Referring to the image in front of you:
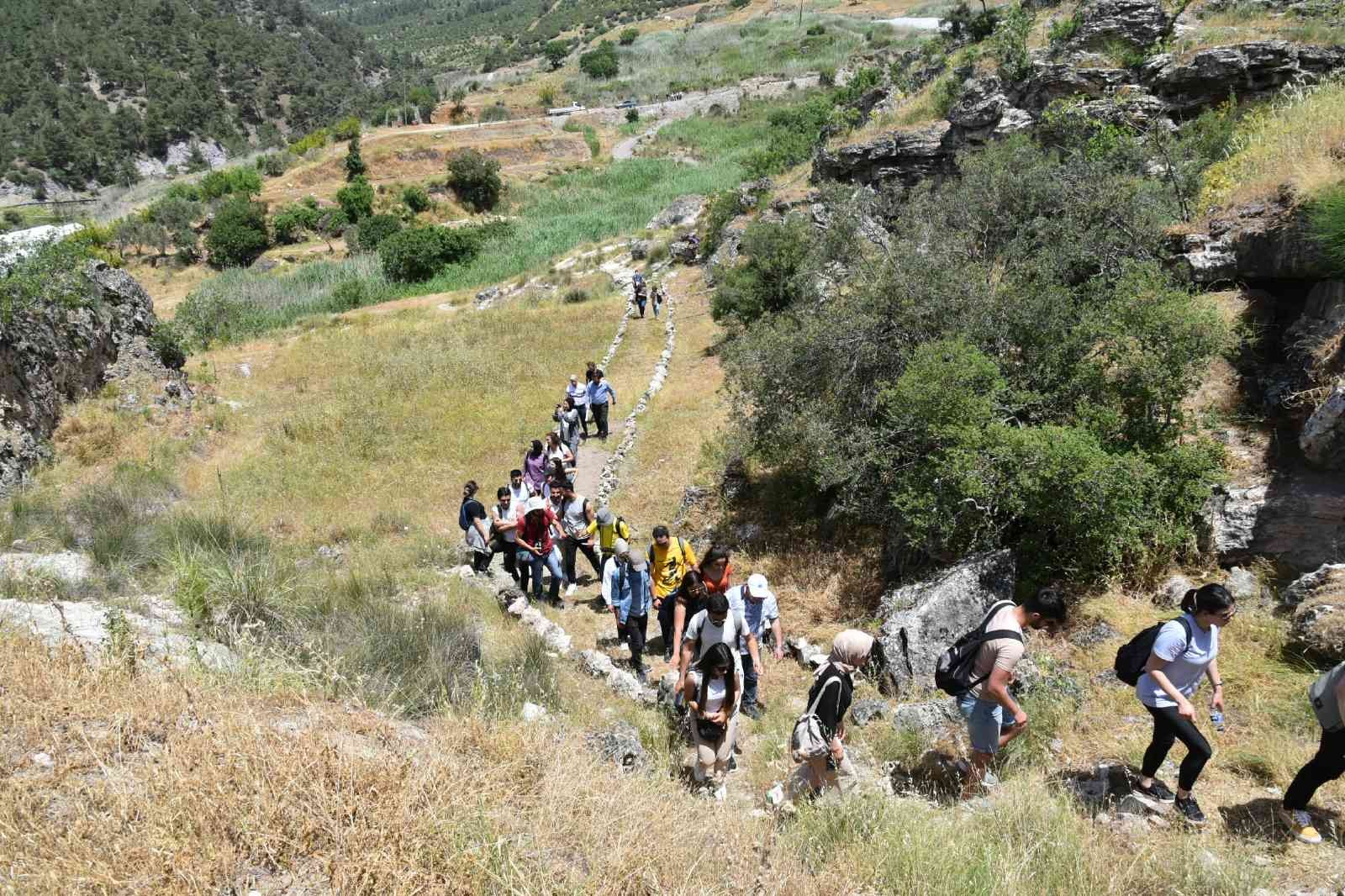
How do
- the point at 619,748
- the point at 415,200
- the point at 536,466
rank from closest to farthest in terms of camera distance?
the point at 619,748, the point at 536,466, the point at 415,200

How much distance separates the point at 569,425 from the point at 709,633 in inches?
340

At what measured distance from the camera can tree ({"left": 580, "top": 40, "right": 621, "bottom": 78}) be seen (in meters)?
83.4

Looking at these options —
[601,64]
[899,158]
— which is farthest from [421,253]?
[601,64]

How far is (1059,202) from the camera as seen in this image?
11.3 m

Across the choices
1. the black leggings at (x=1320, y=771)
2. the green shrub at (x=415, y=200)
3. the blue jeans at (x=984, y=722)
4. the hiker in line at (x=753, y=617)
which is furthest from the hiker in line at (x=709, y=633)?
the green shrub at (x=415, y=200)

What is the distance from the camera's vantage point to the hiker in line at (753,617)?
252 inches

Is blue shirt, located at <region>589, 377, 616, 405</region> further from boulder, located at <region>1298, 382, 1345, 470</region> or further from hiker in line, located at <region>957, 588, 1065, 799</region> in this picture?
hiker in line, located at <region>957, 588, 1065, 799</region>

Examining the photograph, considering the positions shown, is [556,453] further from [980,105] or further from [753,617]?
[980,105]

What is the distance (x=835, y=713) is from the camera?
177 inches

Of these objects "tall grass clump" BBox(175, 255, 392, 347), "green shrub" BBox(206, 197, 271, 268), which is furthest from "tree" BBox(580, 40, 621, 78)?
"tall grass clump" BBox(175, 255, 392, 347)

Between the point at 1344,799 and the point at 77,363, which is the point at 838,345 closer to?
the point at 1344,799

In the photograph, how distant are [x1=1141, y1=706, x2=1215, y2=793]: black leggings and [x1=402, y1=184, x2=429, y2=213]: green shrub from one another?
172 ft

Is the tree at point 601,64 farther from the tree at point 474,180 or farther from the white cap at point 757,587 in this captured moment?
the white cap at point 757,587

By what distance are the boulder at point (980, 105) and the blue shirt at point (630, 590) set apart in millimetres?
16116
